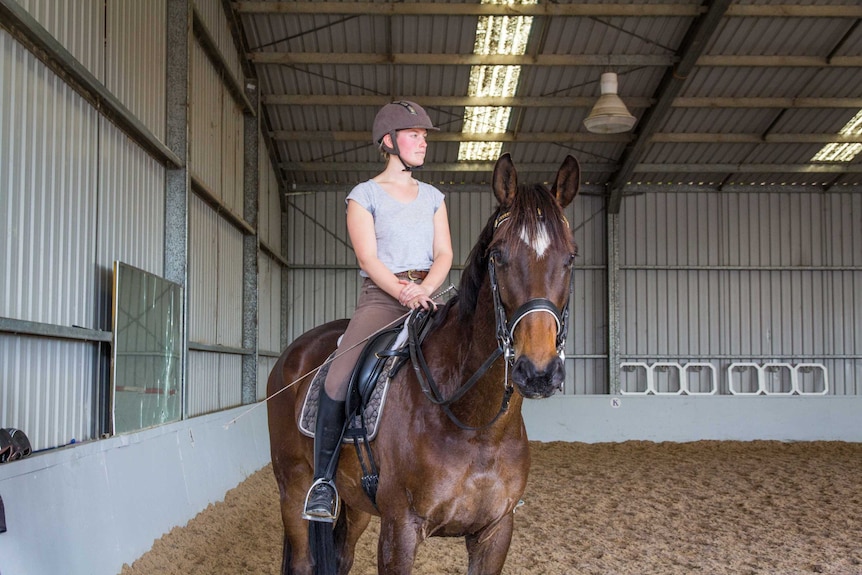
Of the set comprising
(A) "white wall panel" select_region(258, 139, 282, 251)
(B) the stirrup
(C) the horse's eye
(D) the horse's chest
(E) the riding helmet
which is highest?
(A) "white wall panel" select_region(258, 139, 282, 251)

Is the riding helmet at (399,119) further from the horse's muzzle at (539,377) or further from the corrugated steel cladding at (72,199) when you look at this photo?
the corrugated steel cladding at (72,199)

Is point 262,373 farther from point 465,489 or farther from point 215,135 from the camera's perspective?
point 465,489

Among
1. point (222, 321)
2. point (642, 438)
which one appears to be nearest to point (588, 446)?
point (642, 438)

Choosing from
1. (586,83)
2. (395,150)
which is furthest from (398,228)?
(586,83)

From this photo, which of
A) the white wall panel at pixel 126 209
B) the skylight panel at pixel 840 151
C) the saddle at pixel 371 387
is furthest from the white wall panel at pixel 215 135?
the skylight panel at pixel 840 151

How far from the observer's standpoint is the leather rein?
7.71 ft

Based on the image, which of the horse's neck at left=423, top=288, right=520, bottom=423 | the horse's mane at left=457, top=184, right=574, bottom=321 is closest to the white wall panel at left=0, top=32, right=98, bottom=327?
the horse's neck at left=423, top=288, right=520, bottom=423

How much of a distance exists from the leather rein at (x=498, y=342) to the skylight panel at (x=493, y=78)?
917 centimetres

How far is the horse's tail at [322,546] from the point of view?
3.66m

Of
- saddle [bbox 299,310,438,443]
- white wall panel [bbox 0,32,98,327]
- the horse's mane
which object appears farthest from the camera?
white wall panel [bbox 0,32,98,327]

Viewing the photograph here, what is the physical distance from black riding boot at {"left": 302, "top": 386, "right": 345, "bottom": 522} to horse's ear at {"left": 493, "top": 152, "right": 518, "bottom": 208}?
104 cm

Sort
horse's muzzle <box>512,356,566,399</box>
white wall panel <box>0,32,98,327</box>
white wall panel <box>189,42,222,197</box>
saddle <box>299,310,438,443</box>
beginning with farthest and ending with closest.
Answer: white wall panel <box>189,42,222,197</box>, white wall panel <box>0,32,98,327</box>, saddle <box>299,310,438,443</box>, horse's muzzle <box>512,356,566,399</box>

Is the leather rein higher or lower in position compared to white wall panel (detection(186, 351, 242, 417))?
higher

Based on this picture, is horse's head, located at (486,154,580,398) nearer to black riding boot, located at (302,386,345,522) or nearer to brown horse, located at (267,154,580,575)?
brown horse, located at (267,154,580,575)
